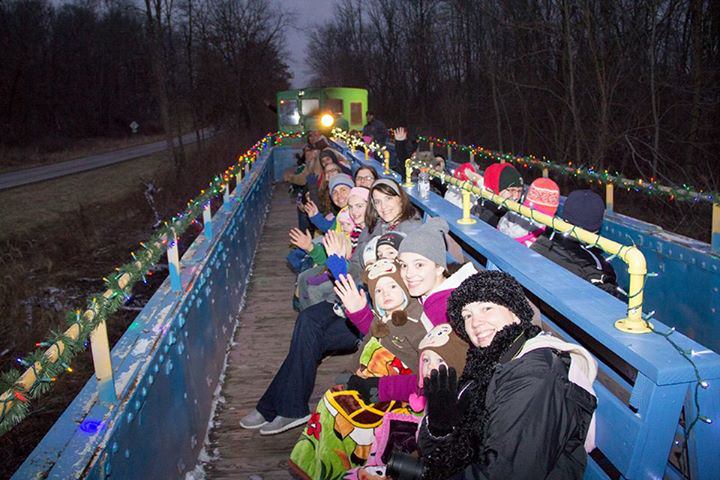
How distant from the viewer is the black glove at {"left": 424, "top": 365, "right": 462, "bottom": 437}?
2064 mm

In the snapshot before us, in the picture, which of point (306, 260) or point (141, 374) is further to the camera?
point (306, 260)

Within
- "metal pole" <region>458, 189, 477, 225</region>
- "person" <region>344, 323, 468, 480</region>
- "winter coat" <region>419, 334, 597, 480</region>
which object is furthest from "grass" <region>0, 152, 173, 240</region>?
"winter coat" <region>419, 334, 597, 480</region>

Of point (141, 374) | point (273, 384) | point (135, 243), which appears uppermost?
point (141, 374)

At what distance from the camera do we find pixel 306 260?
5.41m

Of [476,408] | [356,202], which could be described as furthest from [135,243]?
[476,408]

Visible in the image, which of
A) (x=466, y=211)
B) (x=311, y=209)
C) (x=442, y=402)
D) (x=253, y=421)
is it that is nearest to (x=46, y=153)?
(x=311, y=209)

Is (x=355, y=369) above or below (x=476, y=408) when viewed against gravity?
below

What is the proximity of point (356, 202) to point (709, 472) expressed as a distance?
10.6 feet

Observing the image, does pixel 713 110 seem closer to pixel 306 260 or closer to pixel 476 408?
pixel 306 260

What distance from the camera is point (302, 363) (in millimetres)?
3617

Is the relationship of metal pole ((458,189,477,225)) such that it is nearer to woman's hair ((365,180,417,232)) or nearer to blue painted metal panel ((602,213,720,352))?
woman's hair ((365,180,417,232))

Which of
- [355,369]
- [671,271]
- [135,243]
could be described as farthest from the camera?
[135,243]

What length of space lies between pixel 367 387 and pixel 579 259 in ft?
4.44

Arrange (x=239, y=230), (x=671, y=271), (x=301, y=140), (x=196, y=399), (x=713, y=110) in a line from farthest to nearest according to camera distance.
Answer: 1. (x=301, y=140)
2. (x=713, y=110)
3. (x=239, y=230)
4. (x=671, y=271)
5. (x=196, y=399)
